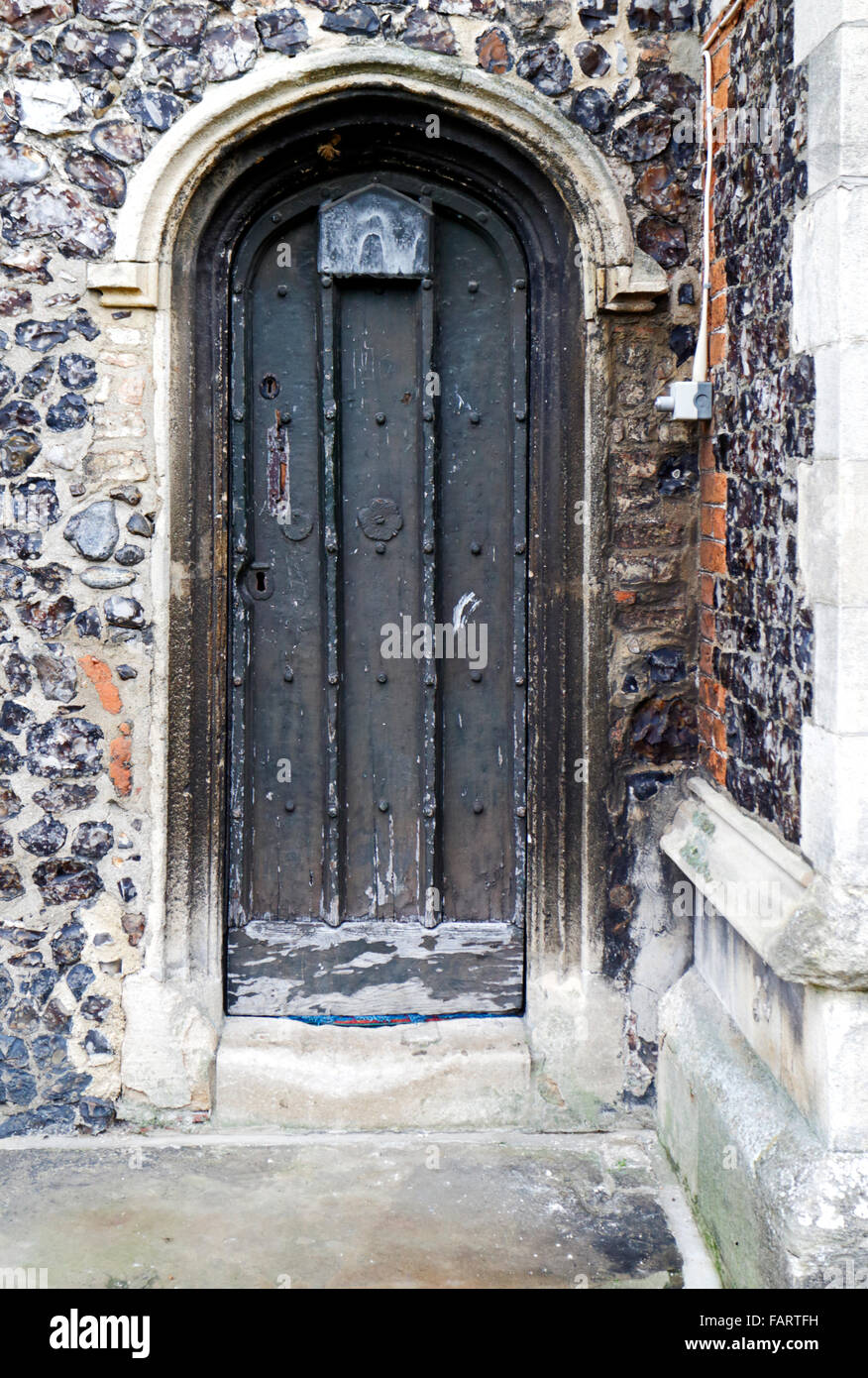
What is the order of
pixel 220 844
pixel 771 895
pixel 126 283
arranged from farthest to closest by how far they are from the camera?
1. pixel 220 844
2. pixel 126 283
3. pixel 771 895

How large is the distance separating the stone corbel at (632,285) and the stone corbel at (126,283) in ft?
3.86

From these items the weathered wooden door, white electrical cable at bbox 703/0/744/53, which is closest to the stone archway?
the weathered wooden door

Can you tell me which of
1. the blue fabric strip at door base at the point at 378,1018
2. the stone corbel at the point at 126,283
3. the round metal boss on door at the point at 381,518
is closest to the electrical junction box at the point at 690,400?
the round metal boss on door at the point at 381,518

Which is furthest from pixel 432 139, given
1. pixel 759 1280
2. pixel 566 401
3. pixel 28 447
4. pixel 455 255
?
pixel 759 1280

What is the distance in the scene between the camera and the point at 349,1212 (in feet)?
9.95

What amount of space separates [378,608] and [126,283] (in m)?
1.09

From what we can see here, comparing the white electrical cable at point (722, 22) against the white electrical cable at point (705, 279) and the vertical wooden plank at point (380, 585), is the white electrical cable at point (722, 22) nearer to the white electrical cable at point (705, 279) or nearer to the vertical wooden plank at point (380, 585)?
the white electrical cable at point (705, 279)

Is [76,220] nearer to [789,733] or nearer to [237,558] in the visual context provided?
[237,558]

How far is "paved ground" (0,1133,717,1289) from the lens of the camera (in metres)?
2.80

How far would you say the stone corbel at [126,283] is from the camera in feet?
10.4

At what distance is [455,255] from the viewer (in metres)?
3.43

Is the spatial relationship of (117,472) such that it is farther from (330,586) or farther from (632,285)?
(632,285)

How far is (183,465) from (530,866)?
147 cm

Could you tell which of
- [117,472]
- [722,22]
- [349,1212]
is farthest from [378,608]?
[722,22]
